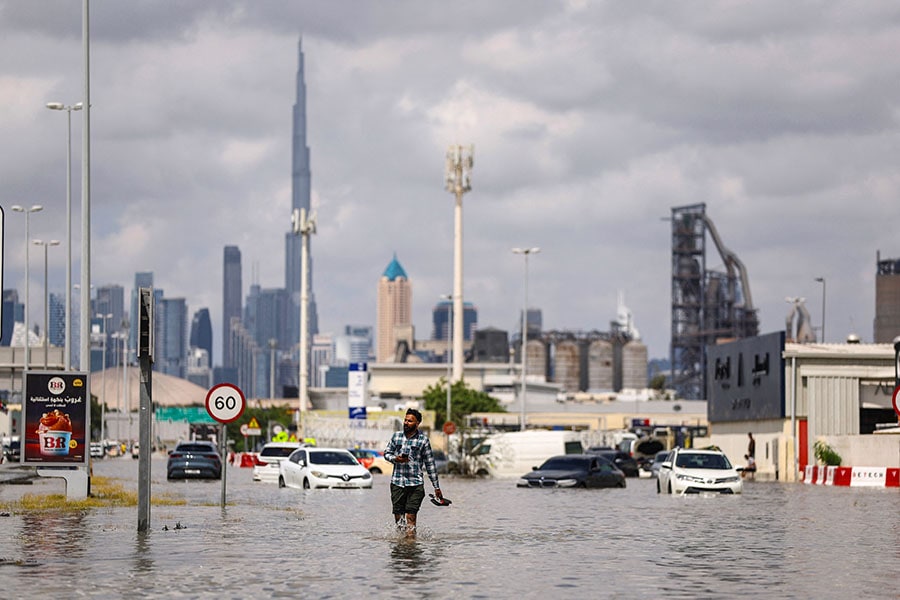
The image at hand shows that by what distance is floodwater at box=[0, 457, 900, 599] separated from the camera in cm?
1534

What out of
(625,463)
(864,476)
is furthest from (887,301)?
(864,476)

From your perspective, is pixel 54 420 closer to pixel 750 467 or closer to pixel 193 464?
pixel 193 464

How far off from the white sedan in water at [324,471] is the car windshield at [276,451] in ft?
31.4

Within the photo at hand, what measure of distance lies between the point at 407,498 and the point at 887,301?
569 ft

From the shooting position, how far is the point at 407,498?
21.7 m

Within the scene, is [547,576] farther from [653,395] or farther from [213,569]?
[653,395]

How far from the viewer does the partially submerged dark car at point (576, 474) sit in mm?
48594

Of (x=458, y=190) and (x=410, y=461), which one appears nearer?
(x=410, y=461)

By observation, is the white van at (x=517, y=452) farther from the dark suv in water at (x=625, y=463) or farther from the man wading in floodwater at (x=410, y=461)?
the man wading in floodwater at (x=410, y=461)

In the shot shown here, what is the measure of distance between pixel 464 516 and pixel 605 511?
3.92 metres

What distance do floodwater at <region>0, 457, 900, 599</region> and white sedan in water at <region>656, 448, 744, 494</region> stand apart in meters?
6.39

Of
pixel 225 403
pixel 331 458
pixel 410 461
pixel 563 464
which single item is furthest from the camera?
pixel 563 464

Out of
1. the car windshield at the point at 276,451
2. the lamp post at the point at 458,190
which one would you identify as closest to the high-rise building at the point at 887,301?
the lamp post at the point at 458,190

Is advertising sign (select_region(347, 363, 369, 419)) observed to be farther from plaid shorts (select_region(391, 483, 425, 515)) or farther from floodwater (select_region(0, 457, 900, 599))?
plaid shorts (select_region(391, 483, 425, 515))
